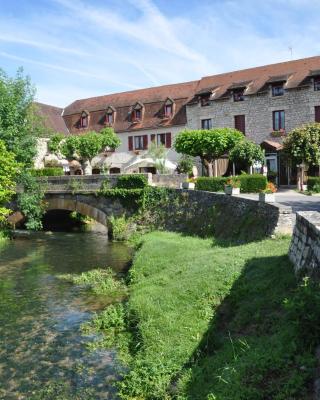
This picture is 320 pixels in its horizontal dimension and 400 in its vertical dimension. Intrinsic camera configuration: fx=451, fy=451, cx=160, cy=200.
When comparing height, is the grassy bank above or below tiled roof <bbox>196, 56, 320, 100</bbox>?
below

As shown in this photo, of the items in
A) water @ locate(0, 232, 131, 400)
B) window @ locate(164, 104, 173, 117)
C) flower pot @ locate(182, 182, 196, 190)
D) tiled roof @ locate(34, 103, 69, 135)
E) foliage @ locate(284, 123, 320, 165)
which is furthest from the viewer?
tiled roof @ locate(34, 103, 69, 135)

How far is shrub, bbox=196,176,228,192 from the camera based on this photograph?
2658 cm

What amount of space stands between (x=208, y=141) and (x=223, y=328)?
22511 mm

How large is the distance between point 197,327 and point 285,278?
213cm

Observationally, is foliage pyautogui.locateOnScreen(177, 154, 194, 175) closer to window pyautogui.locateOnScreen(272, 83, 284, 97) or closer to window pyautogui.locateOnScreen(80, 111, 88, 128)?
window pyautogui.locateOnScreen(272, 83, 284, 97)

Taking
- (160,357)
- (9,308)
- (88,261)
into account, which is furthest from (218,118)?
(160,357)

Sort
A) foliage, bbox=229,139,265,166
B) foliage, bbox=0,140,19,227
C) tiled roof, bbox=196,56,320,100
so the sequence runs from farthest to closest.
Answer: tiled roof, bbox=196,56,320,100, foliage, bbox=229,139,265,166, foliage, bbox=0,140,19,227

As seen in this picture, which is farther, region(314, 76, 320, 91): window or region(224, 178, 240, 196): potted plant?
region(314, 76, 320, 91): window

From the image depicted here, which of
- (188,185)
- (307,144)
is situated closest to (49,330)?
(188,185)

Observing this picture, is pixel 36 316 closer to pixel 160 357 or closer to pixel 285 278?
pixel 160 357

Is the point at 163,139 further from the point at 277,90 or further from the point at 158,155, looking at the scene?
the point at 277,90

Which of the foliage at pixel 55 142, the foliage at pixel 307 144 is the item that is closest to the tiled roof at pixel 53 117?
the foliage at pixel 55 142

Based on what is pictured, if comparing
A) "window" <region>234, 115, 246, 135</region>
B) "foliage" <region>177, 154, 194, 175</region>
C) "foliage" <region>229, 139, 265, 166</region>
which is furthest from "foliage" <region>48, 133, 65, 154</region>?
"foliage" <region>229, 139, 265, 166</region>

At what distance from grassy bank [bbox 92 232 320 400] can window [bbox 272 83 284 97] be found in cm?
2363
